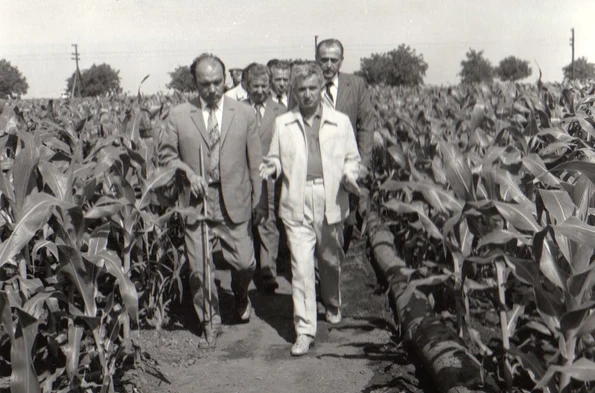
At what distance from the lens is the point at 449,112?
34.1 ft

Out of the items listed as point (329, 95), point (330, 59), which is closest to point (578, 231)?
point (330, 59)

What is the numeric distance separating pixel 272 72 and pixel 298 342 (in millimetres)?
3380

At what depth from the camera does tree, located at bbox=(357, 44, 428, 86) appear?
3329 inches

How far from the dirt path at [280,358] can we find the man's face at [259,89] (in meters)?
1.97

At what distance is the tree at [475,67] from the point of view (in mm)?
78625

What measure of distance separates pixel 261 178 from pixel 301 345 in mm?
1276

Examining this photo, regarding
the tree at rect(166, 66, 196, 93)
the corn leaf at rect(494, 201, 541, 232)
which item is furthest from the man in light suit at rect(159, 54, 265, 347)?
the tree at rect(166, 66, 196, 93)

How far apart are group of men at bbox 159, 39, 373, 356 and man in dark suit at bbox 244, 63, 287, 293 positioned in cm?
85

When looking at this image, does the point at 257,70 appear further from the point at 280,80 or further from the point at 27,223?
the point at 27,223

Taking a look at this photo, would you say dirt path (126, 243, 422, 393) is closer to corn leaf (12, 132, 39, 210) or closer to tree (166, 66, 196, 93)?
corn leaf (12, 132, 39, 210)

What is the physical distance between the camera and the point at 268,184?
253 inches

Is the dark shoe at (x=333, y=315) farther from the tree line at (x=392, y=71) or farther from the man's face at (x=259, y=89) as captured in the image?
the tree line at (x=392, y=71)

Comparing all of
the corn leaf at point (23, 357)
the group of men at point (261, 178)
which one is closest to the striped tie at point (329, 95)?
the group of men at point (261, 178)

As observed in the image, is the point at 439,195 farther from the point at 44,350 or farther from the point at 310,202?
the point at 44,350
